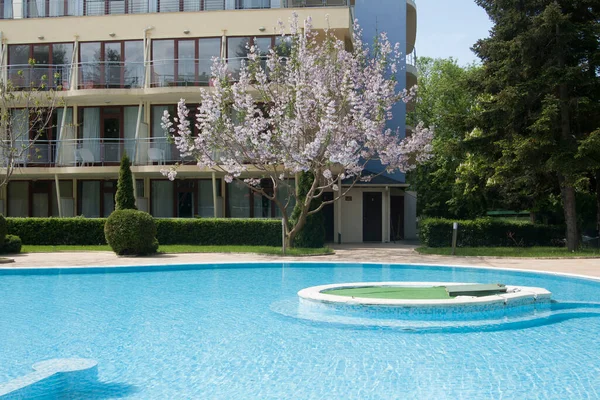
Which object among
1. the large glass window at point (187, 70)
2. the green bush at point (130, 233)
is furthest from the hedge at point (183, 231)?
the large glass window at point (187, 70)

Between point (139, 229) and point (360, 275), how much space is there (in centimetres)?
759

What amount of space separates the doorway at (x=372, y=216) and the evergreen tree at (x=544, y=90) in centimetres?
641

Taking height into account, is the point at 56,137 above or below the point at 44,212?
above

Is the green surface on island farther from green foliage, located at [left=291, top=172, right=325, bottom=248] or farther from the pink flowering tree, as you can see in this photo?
green foliage, located at [left=291, top=172, right=325, bottom=248]

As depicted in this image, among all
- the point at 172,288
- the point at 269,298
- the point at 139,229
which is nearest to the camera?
the point at 269,298

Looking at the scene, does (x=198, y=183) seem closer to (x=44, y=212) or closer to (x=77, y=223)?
(x=77, y=223)

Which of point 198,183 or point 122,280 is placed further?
point 198,183

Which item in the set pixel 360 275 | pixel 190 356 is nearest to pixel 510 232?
pixel 360 275

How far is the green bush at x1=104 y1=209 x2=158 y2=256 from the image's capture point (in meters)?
19.2

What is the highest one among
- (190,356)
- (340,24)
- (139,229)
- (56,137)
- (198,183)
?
(340,24)

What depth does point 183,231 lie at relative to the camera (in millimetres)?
23250

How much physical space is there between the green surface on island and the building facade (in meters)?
13.5

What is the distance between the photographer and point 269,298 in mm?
12336

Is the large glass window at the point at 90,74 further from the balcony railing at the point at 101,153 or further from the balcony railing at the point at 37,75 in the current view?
the balcony railing at the point at 101,153
